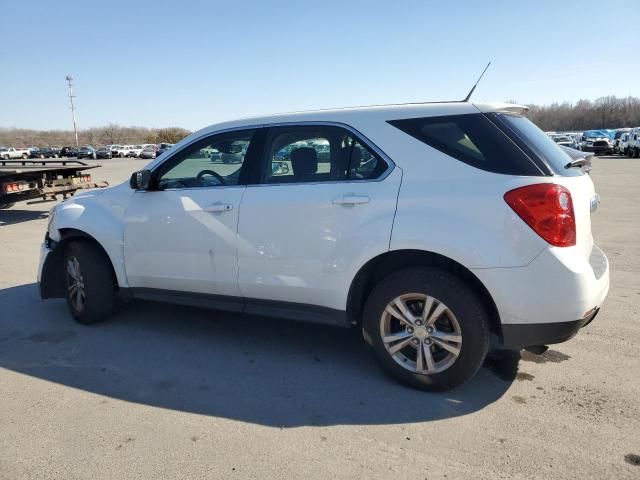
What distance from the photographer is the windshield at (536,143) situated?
2.98 m

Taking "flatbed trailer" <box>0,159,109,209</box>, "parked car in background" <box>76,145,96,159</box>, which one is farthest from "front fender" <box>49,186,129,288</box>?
"parked car in background" <box>76,145,96,159</box>

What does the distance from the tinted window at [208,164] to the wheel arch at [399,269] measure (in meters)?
1.30

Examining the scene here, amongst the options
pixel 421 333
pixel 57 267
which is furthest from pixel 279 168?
pixel 57 267

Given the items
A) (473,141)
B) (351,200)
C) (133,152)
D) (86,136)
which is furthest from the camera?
(86,136)

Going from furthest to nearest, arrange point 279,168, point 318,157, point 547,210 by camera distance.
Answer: point 279,168 < point 318,157 < point 547,210

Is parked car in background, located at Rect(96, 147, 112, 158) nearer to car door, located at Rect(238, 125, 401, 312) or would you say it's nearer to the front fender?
the front fender

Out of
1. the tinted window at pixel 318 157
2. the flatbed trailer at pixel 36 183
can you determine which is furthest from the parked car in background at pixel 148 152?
the tinted window at pixel 318 157

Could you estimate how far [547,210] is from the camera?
9.23ft

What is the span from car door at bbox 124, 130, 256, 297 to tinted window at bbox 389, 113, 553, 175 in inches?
56.1

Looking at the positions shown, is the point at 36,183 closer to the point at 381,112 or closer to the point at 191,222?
the point at 191,222

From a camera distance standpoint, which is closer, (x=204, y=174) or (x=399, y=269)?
(x=399, y=269)

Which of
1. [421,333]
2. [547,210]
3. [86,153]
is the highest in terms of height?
[86,153]

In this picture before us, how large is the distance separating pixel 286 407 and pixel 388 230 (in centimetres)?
132

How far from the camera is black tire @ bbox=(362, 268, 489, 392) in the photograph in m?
3.05
